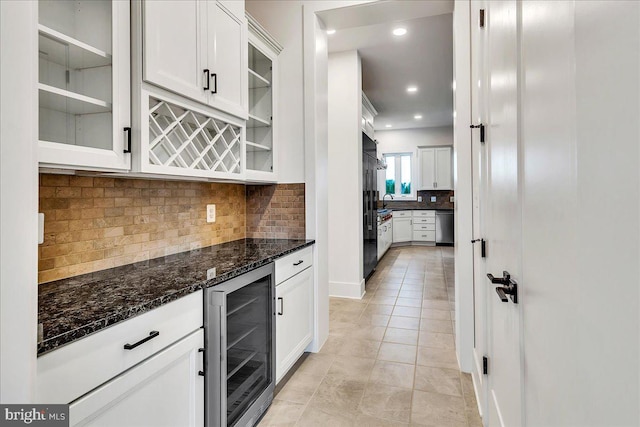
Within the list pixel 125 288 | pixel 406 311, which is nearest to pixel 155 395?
pixel 125 288

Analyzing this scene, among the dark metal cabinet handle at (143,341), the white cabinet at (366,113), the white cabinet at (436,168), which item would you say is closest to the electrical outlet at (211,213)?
the dark metal cabinet handle at (143,341)

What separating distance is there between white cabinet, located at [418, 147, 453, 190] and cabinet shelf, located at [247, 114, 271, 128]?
270 inches

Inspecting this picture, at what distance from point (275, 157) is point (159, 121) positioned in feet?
3.85

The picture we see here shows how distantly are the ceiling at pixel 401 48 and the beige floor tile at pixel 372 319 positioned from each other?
9.04 feet

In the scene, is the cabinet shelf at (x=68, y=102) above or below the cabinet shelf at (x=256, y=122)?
below

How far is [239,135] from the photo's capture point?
220 cm

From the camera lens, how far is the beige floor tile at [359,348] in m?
2.73

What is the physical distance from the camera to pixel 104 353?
0.96m

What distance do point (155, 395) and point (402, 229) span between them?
8020mm

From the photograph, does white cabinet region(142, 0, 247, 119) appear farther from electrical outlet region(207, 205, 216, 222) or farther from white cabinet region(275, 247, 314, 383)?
white cabinet region(275, 247, 314, 383)

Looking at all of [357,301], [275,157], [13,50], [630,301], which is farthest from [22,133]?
[357,301]

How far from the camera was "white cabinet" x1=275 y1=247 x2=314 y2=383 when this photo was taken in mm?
2098

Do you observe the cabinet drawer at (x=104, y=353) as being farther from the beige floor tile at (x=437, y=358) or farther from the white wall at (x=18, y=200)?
the beige floor tile at (x=437, y=358)

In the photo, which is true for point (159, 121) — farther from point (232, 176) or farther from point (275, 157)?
point (275, 157)
